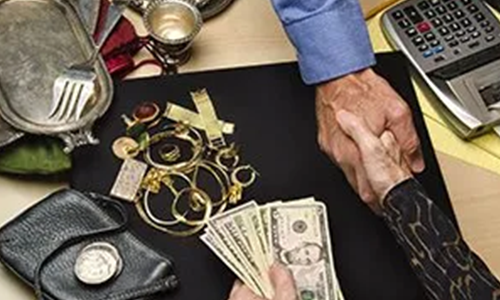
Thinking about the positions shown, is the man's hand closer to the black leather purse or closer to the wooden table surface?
the wooden table surface

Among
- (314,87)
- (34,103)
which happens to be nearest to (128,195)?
(34,103)

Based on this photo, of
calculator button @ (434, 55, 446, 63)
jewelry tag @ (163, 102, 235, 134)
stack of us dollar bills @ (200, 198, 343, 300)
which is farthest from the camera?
calculator button @ (434, 55, 446, 63)

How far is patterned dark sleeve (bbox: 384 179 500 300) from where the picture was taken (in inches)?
42.4

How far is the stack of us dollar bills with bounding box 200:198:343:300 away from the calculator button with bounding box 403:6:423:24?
0.35m

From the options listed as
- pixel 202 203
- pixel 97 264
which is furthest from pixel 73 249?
pixel 202 203

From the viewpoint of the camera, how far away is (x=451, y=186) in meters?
1.33

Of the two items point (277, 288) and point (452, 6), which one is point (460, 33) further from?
point (277, 288)

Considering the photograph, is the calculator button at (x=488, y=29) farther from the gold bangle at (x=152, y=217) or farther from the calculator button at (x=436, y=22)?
the gold bangle at (x=152, y=217)

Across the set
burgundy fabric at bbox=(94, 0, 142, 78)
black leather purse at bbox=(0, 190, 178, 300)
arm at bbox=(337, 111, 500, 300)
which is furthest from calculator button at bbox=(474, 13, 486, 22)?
black leather purse at bbox=(0, 190, 178, 300)

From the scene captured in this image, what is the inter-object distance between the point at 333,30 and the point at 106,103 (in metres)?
0.29

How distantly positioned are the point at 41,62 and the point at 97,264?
29 cm

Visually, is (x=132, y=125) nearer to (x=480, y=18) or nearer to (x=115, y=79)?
(x=115, y=79)

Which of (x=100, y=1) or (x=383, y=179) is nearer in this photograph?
(x=383, y=179)

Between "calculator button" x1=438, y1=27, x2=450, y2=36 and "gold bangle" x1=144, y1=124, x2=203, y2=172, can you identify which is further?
"calculator button" x1=438, y1=27, x2=450, y2=36
